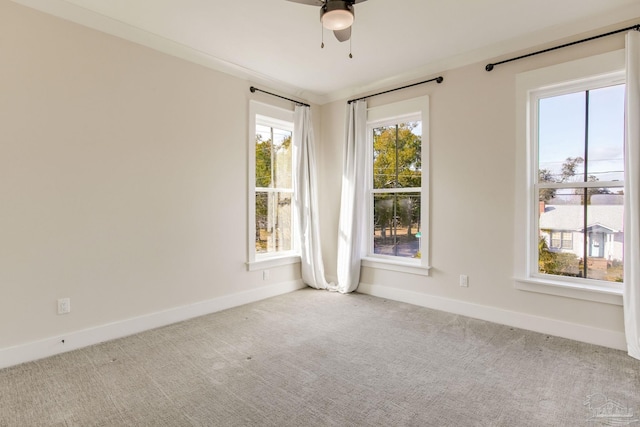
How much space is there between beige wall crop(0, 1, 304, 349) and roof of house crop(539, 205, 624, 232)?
10.6 ft

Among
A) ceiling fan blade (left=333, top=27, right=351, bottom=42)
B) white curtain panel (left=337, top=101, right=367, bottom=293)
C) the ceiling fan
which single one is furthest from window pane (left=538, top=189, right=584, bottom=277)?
the ceiling fan

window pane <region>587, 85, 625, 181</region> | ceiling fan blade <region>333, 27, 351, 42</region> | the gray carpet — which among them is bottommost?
the gray carpet

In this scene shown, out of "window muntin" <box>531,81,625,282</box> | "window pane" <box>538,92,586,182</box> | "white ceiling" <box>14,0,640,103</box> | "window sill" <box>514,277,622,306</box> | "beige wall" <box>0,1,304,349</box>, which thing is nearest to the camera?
"beige wall" <box>0,1,304,349</box>

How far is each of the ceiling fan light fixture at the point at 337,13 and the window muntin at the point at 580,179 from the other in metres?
2.21

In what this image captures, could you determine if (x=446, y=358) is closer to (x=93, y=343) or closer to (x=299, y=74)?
(x=93, y=343)

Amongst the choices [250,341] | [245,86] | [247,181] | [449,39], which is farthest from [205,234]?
[449,39]

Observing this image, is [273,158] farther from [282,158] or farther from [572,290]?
[572,290]

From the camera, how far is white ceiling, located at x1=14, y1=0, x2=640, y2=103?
262 centimetres

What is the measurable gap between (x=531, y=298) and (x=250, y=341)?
2635 mm

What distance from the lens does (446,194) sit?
3703 mm

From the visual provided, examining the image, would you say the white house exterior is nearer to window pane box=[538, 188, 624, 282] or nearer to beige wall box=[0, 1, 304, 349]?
window pane box=[538, 188, 624, 282]

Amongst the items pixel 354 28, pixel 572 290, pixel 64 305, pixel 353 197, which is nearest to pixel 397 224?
pixel 353 197

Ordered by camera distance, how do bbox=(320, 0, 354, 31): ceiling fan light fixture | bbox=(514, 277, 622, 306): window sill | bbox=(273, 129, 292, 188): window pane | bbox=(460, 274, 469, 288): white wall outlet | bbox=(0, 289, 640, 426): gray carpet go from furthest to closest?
bbox=(273, 129, 292, 188): window pane < bbox=(460, 274, 469, 288): white wall outlet < bbox=(514, 277, 622, 306): window sill < bbox=(320, 0, 354, 31): ceiling fan light fixture < bbox=(0, 289, 640, 426): gray carpet

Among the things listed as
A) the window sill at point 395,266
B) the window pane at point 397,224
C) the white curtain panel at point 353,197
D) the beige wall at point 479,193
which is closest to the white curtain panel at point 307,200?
the white curtain panel at point 353,197
